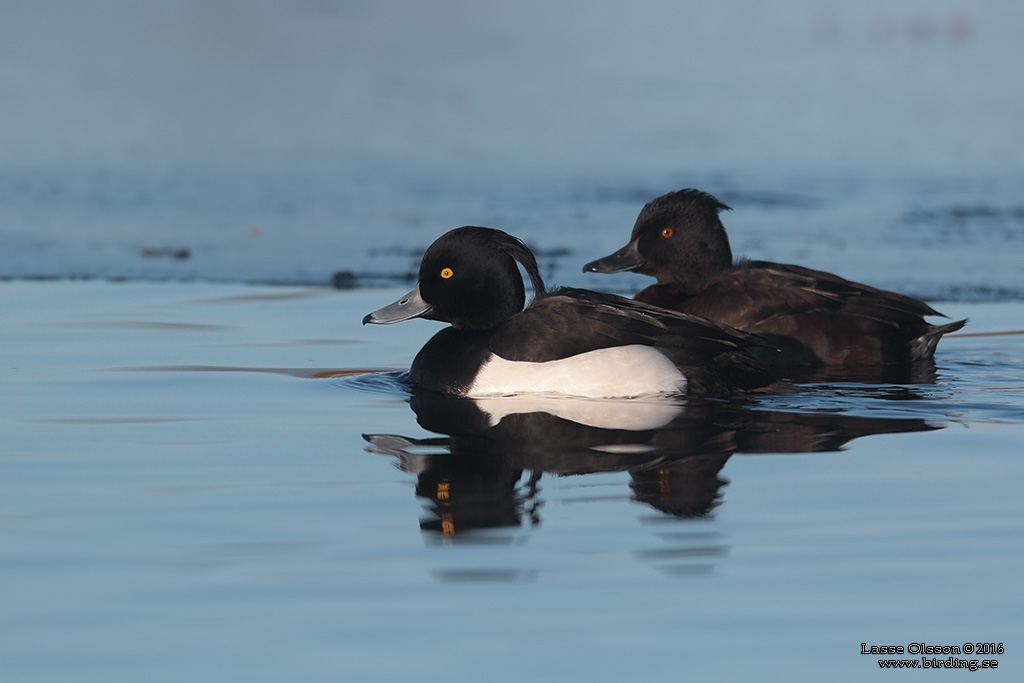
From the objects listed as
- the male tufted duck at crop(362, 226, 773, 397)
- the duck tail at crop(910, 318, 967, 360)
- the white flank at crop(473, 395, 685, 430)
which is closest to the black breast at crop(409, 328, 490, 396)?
the male tufted duck at crop(362, 226, 773, 397)

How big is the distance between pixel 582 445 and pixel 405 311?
6.34ft

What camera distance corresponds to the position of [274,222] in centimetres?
1223

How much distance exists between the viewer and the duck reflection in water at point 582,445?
14.5ft

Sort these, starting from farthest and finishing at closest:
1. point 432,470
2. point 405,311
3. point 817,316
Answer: point 817,316
point 405,311
point 432,470

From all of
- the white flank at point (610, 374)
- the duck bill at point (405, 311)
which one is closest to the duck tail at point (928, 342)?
the white flank at point (610, 374)

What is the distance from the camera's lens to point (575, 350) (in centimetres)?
624

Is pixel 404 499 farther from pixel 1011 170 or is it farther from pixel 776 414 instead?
pixel 1011 170

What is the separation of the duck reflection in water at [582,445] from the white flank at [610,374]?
0.06 metres

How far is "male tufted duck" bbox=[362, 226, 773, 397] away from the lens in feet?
20.5

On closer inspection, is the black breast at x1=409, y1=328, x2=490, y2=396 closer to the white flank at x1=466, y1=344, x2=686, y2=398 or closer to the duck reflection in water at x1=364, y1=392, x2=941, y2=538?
the duck reflection in water at x1=364, y1=392, x2=941, y2=538

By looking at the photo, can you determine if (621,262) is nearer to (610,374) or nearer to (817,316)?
(817,316)

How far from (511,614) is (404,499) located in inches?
44.2

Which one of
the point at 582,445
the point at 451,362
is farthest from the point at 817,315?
the point at 582,445

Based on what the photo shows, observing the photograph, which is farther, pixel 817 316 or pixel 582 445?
pixel 817 316
